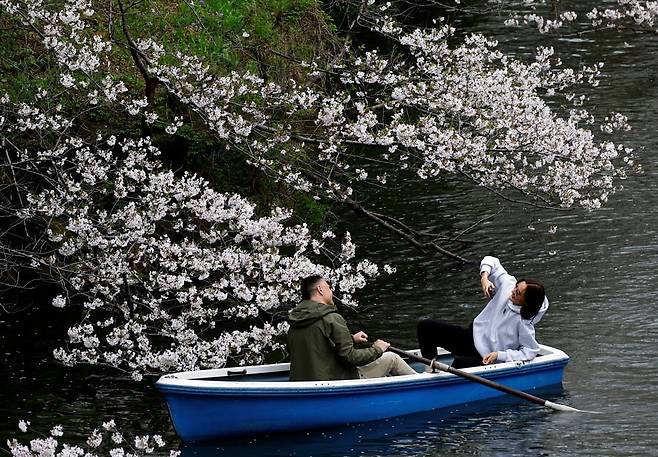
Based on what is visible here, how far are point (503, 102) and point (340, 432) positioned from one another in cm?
577

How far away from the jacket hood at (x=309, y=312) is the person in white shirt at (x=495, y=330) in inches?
70.4

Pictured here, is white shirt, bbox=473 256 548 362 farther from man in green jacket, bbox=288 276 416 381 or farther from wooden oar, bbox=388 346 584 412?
man in green jacket, bbox=288 276 416 381

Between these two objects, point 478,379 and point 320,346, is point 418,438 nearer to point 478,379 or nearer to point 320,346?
point 478,379

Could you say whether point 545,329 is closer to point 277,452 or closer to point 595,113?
point 277,452

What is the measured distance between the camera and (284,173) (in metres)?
15.0

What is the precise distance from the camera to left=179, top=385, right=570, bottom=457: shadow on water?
37.8 feet

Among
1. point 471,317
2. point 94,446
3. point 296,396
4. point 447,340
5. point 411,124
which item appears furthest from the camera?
point 411,124

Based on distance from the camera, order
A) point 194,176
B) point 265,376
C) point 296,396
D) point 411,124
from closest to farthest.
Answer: point 296,396
point 265,376
point 194,176
point 411,124

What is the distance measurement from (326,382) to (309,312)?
0.74 m

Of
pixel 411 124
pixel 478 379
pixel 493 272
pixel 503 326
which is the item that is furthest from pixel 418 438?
pixel 411 124

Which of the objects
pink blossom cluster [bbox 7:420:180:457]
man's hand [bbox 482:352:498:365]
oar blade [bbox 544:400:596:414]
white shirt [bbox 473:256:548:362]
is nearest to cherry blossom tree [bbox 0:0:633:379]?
pink blossom cluster [bbox 7:420:180:457]

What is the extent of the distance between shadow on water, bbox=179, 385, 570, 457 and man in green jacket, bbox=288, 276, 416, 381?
2.06 feet

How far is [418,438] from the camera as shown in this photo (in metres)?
11.9

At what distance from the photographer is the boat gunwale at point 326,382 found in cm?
1134
